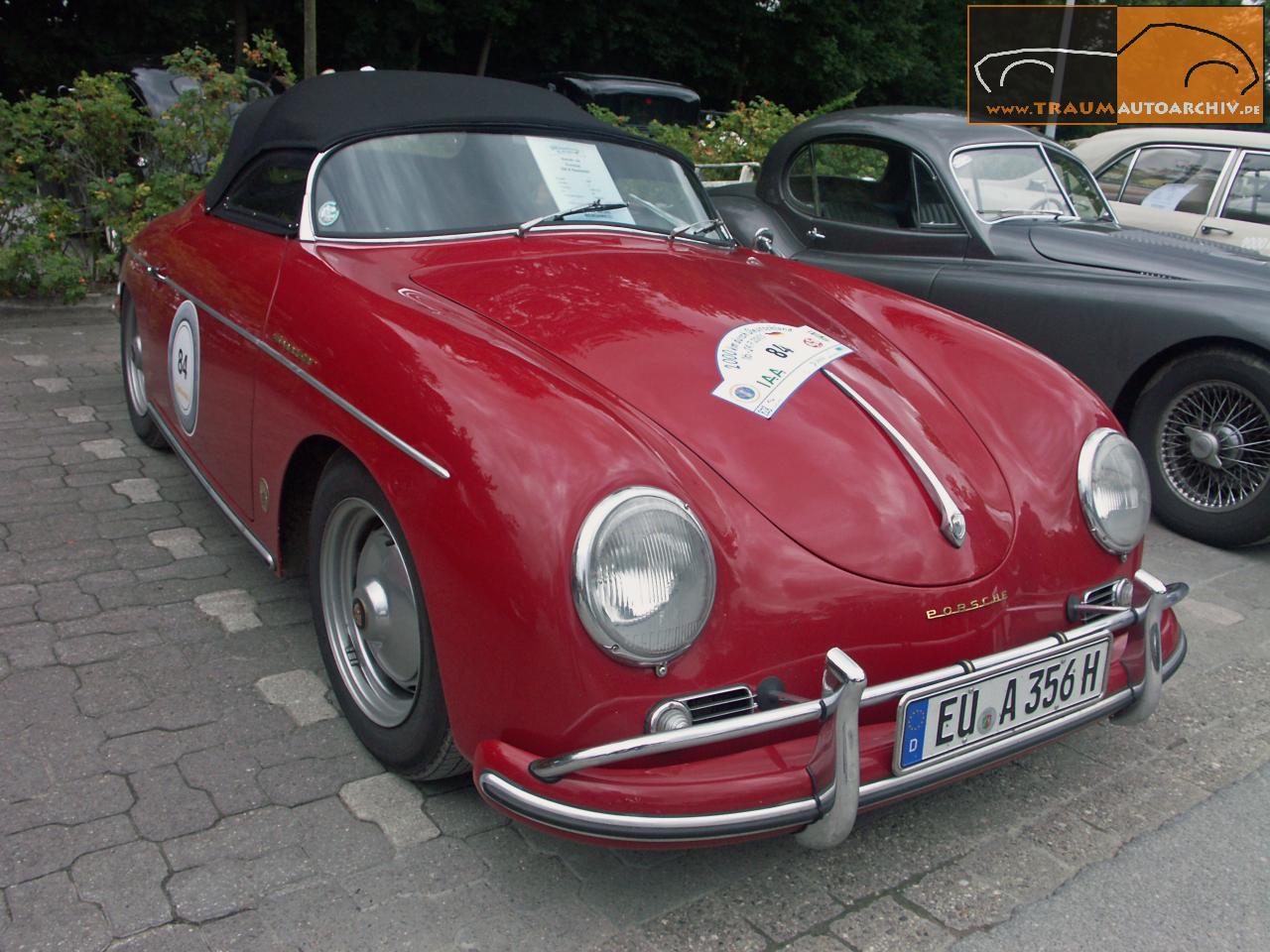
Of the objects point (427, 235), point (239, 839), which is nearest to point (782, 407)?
point (427, 235)

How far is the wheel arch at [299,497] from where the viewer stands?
9.03 ft

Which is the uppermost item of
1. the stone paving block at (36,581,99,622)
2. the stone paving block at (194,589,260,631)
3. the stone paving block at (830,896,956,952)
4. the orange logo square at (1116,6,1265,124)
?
the orange logo square at (1116,6,1265,124)

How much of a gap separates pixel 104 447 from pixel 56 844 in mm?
2841

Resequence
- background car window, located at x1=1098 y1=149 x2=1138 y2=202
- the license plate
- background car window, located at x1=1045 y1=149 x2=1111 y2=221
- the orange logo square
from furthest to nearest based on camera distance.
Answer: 1. the orange logo square
2. background car window, located at x1=1098 y1=149 x2=1138 y2=202
3. background car window, located at x1=1045 y1=149 x2=1111 y2=221
4. the license plate

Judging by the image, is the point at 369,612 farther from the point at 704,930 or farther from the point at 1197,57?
the point at 1197,57

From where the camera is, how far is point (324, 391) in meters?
2.57

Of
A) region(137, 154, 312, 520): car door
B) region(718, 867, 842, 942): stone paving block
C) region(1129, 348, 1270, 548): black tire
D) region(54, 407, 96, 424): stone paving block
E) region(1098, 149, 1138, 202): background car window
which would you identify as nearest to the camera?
region(718, 867, 842, 942): stone paving block

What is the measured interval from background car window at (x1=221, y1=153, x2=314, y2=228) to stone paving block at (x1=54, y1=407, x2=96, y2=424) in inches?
68.5

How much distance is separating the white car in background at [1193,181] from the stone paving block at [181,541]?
5.50 metres

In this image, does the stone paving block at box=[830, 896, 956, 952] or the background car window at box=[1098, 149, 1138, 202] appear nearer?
the stone paving block at box=[830, 896, 956, 952]

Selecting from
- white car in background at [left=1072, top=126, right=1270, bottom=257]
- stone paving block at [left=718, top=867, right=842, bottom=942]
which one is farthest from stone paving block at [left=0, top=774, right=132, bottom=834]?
white car in background at [left=1072, top=126, right=1270, bottom=257]

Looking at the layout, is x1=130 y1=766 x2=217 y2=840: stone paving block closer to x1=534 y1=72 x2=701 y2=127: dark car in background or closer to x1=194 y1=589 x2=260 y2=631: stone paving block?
x1=194 y1=589 x2=260 y2=631: stone paving block

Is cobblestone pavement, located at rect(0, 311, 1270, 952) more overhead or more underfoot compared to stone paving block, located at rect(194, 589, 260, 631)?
more overhead

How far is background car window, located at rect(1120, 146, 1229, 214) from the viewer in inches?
278
